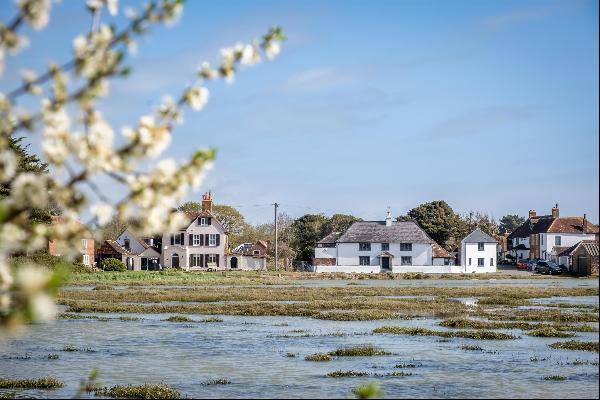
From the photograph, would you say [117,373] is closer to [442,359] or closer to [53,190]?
[442,359]

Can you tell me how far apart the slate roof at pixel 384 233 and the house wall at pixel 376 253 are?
30.9 inches

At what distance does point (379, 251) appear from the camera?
11944 cm

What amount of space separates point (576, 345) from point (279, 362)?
1251cm

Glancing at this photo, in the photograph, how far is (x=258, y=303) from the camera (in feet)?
→ 172

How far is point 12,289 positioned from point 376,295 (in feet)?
196

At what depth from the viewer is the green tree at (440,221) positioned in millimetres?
143750

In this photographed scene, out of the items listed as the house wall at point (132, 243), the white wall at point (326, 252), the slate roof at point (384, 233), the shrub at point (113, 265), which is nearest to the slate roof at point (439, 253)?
the slate roof at point (384, 233)

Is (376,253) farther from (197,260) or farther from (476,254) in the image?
(197,260)

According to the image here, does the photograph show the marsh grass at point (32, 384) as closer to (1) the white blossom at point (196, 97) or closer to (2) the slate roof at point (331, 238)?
(1) the white blossom at point (196, 97)

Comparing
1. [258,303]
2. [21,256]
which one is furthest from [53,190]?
[21,256]

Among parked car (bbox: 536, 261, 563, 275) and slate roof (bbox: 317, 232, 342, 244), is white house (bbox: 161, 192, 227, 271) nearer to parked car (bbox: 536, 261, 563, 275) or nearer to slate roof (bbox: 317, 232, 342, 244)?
slate roof (bbox: 317, 232, 342, 244)

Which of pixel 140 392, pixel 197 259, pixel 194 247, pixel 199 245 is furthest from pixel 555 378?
pixel 197 259

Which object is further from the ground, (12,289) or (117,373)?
(12,289)

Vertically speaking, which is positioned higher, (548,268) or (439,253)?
(439,253)
